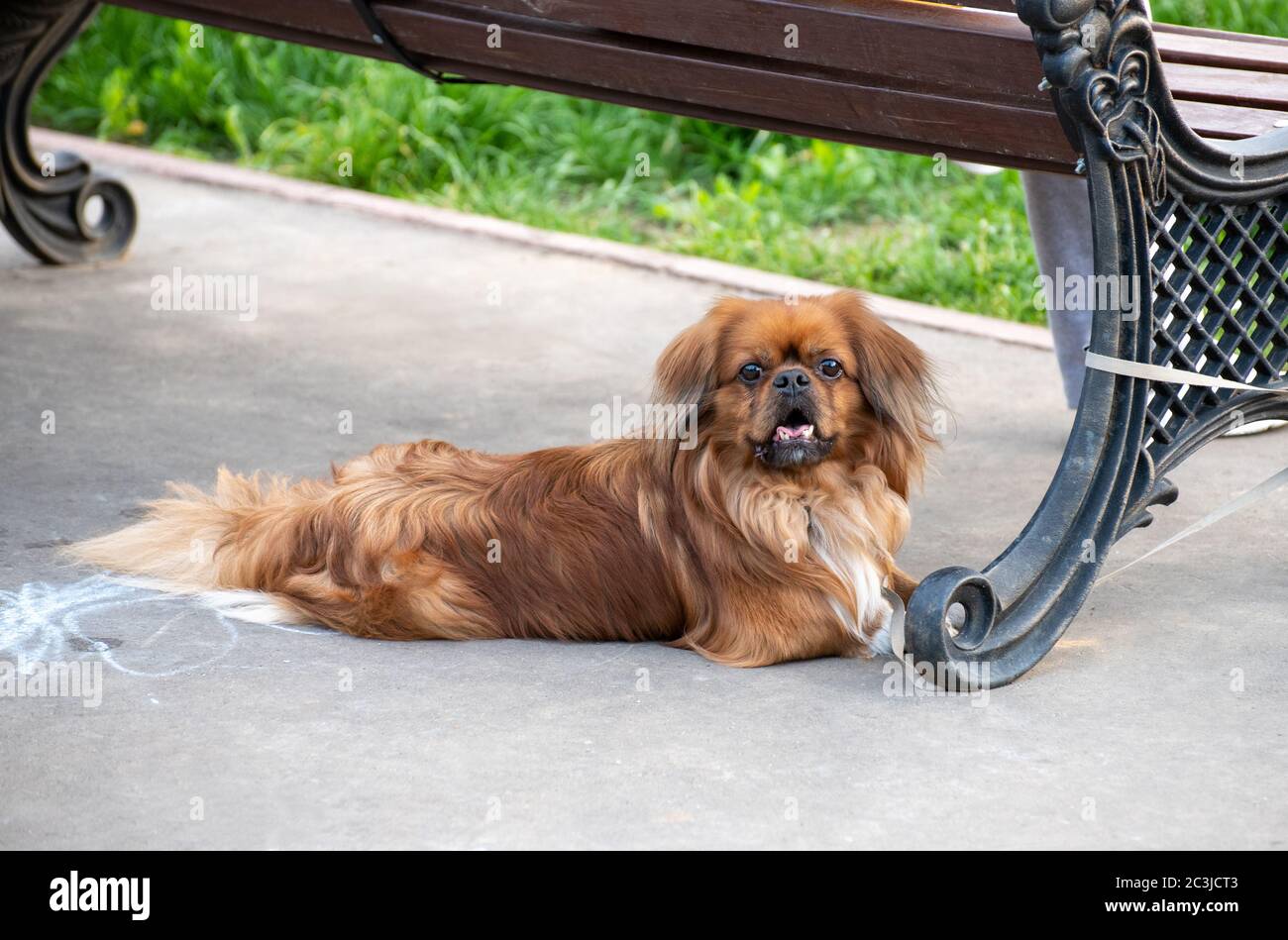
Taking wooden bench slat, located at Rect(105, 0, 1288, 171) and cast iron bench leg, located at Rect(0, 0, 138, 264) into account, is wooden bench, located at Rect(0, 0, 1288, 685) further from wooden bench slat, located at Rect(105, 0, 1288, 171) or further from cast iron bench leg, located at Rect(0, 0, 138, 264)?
cast iron bench leg, located at Rect(0, 0, 138, 264)

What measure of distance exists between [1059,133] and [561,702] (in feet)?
5.33

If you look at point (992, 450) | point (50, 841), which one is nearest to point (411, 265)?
point (992, 450)

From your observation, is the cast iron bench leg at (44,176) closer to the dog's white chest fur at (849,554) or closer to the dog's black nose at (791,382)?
the dog's black nose at (791,382)

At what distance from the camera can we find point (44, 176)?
6.68 meters

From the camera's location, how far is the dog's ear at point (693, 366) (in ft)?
12.1

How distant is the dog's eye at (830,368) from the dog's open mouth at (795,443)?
0.12 m

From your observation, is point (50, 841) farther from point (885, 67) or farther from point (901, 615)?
point (885, 67)

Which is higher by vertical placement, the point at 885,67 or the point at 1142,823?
the point at 885,67

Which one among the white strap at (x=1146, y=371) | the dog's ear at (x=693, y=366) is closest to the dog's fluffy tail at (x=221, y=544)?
the dog's ear at (x=693, y=366)

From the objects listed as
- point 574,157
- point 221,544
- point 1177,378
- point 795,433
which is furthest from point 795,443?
point 574,157

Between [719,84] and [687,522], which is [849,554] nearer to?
[687,522]

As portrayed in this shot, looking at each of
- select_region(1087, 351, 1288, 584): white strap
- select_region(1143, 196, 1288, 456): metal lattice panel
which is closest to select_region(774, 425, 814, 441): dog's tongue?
select_region(1087, 351, 1288, 584): white strap
